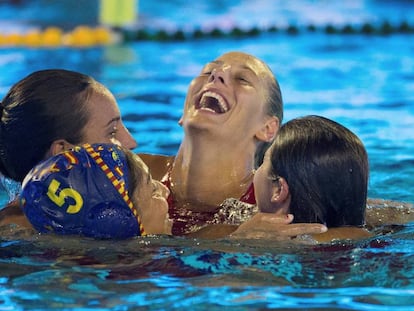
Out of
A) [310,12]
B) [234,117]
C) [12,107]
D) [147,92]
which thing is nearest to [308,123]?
[234,117]

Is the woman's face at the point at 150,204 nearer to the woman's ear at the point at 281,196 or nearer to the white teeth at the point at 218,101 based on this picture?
the woman's ear at the point at 281,196

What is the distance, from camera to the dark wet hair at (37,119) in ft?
11.6

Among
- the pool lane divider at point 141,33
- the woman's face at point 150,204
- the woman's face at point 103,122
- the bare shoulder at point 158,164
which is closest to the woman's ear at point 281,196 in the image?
the woman's face at point 150,204

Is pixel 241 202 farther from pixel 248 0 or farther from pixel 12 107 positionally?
pixel 248 0

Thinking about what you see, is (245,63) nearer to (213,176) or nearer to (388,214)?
(213,176)

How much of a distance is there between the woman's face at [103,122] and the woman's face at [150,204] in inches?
16.0

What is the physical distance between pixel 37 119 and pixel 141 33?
763 cm

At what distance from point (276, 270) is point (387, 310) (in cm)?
47

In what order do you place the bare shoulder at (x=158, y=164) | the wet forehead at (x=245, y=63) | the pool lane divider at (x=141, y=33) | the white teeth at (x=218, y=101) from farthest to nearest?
the pool lane divider at (x=141, y=33)
the bare shoulder at (x=158, y=164)
the wet forehead at (x=245, y=63)
the white teeth at (x=218, y=101)

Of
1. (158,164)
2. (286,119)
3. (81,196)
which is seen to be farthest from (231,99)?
(286,119)

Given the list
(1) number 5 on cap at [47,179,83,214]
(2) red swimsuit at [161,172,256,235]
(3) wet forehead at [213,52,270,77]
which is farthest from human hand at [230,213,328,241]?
(3) wet forehead at [213,52,270,77]

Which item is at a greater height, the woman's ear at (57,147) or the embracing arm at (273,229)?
the woman's ear at (57,147)

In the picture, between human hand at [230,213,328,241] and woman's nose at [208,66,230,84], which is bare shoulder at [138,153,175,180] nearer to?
woman's nose at [208,66,230,84]

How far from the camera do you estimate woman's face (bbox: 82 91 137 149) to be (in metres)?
3.65
